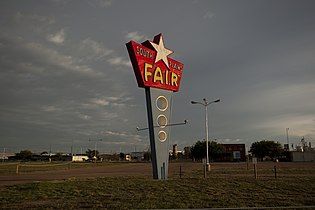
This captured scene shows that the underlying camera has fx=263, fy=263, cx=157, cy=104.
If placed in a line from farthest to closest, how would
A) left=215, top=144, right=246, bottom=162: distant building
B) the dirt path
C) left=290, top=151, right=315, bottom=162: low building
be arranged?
left=215, top=144, right=246, bottom=162: distant building → left=290, top=151, right=315, bottom=162: low building → the dirt path

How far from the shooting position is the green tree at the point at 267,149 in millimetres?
93000

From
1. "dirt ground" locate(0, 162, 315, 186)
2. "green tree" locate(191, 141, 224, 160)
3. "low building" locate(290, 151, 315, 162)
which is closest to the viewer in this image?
"dirt ground" locate(0, 162, 315, 186)

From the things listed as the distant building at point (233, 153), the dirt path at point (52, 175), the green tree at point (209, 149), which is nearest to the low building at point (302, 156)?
the distant building at point (233, 153)

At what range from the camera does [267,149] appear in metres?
93.6

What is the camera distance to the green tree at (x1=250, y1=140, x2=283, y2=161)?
93000mm

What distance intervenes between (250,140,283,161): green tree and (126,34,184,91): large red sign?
3258 inches

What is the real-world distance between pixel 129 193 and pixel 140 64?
28.3 feet

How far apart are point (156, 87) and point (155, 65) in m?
1.61

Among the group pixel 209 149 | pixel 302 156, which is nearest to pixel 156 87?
pixel 209 149

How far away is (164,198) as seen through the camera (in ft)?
37.9

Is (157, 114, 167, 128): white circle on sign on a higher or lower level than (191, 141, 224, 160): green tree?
higher

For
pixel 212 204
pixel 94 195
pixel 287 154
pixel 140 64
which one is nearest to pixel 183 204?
pixel 212 204

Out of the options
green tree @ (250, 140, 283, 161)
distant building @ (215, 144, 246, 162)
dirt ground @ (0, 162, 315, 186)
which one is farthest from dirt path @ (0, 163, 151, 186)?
green tree @ (250, 140, 283, 161)

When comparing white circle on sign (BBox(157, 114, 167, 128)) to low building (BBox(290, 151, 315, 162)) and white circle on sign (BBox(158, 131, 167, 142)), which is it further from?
low building (BBox(290, 151, 315, 162))
